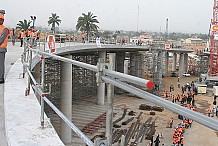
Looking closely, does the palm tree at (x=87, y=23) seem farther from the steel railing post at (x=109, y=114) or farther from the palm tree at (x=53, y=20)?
the steel railing post at (x=109, y=114)

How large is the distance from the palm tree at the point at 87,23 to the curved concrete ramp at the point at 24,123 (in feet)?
153

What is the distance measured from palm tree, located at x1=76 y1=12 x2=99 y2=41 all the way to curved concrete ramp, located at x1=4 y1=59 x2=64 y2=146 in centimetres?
4653

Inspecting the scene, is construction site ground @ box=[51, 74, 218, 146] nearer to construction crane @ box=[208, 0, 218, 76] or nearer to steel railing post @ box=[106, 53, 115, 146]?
construction crane @ box=[208, 0, 218, 76]

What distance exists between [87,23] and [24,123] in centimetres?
4892

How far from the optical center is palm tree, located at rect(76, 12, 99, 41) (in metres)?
51.2

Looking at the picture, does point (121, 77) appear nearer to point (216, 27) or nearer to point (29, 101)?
point (29, 101)

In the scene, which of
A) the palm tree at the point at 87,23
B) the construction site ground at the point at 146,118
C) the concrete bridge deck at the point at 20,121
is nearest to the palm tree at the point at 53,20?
the palm tree at the point at 87,23

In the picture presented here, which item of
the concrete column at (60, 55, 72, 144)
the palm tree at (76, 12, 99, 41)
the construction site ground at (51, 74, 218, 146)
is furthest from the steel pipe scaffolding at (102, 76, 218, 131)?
the palm tree at (76, 12, 99, 41)

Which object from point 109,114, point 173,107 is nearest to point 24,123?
point 109,114

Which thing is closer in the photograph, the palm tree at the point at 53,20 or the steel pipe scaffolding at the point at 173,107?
the steel pipe scaffolding at the point at 173,107

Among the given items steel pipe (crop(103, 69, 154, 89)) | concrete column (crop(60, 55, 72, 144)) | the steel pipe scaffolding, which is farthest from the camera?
concrete column (crop(60, 55, 72, 144))

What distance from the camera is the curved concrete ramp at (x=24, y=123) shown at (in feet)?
9.76

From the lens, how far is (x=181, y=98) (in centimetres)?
3741

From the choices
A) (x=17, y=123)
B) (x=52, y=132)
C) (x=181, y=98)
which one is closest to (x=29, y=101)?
(x=17, y=123)
